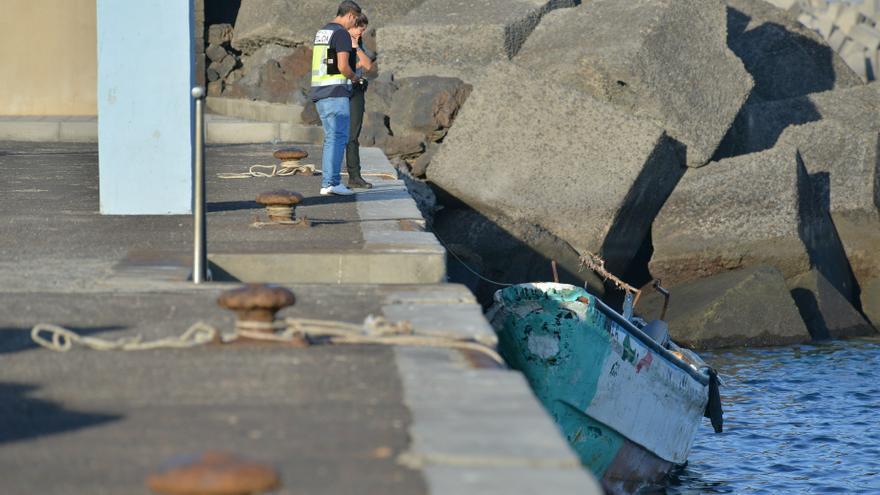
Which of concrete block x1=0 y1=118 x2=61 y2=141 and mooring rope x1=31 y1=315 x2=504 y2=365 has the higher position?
mooring rope x1=31 y1=315 x2=504 y2=365

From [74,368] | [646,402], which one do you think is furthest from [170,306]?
[646,402]

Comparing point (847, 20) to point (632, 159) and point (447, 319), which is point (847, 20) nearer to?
point (632, 159)

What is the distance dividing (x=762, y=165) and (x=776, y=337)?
74.9 inches

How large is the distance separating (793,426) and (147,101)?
5.42m

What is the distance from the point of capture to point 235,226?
884 centimetres

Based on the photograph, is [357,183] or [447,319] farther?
[357,183]

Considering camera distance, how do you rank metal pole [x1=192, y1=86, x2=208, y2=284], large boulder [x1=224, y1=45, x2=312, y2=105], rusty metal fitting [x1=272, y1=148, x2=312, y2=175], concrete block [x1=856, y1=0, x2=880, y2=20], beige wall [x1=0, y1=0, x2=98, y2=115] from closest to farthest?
metal pole [x1=192, y1=86, x2=208, y2=284]
rusty metal fitting [x1=272, y1=148, x2=312, y2=175]
large boulder [x1=224, y1=45, x2=312, y2=105]
beige wall [x1=0, y1=0, x2=98, y2=115]
concrete block [x1=856, y1=0, x2=880, y2=20]

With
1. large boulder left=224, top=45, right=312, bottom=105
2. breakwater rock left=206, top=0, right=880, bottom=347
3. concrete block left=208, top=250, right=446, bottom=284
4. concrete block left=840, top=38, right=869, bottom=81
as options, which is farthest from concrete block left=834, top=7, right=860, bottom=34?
concrete block left=208, top=250, right=446, bottom=284

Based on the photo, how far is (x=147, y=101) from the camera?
9305 mm

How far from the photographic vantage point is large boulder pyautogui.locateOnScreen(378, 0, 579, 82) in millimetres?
16672

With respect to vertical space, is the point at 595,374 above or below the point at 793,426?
above

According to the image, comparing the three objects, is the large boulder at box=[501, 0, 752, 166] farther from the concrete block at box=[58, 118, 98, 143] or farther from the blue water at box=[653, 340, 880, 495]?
the concrete block at box=[58, 118, 98, 143]

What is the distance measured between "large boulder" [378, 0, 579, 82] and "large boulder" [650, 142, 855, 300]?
11.0ft

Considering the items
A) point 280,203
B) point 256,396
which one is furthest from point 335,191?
point 256,396
